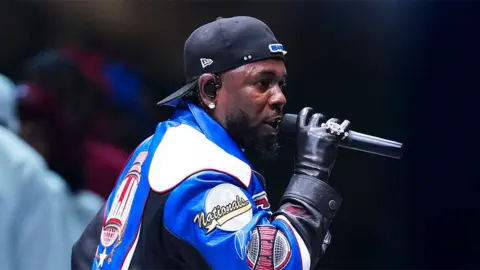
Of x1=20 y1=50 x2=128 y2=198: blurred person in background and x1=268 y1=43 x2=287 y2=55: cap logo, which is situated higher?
x1=268 y1=43 x2=287 y2=55: cap logo

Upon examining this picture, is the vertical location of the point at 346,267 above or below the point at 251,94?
below

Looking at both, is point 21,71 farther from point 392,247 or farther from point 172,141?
point 172,141

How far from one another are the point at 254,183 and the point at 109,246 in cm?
43

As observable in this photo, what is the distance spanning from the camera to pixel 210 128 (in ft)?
8.58

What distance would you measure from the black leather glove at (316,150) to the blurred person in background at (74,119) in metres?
2.19

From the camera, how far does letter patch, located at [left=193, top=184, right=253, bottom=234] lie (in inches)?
94.8

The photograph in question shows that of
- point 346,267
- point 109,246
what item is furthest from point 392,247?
point 109,246

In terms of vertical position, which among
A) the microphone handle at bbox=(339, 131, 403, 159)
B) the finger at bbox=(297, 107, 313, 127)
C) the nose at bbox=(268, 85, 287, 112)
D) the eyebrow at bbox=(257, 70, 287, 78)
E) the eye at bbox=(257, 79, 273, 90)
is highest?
the eyebrow at bbox=(257, 70, 287, 78)

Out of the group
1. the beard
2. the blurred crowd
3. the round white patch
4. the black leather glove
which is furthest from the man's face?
the blurred crowd

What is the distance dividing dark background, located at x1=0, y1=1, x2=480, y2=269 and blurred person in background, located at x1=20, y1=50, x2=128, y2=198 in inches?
4.4

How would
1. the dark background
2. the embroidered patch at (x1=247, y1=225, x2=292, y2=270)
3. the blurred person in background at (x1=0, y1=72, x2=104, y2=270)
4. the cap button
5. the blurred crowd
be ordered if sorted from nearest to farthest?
the embroidered patch at (x1=247, y1=225, x2=292, y2=270) → the cap button → the blurred person in background at (x1=0, y1=72, x2=104, y2=270) → the blurred crowd → the dark background

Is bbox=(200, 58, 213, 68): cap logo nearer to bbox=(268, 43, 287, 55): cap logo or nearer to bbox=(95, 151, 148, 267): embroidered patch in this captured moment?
bbox=(268, 43, 287, 55): cap logo

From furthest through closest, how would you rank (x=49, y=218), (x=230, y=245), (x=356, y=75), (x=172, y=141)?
(x=356, y=75) < (x=49, y=218) < (x=172, y=141) < (x=230, y=245)

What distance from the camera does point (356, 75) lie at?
463 centimetres
